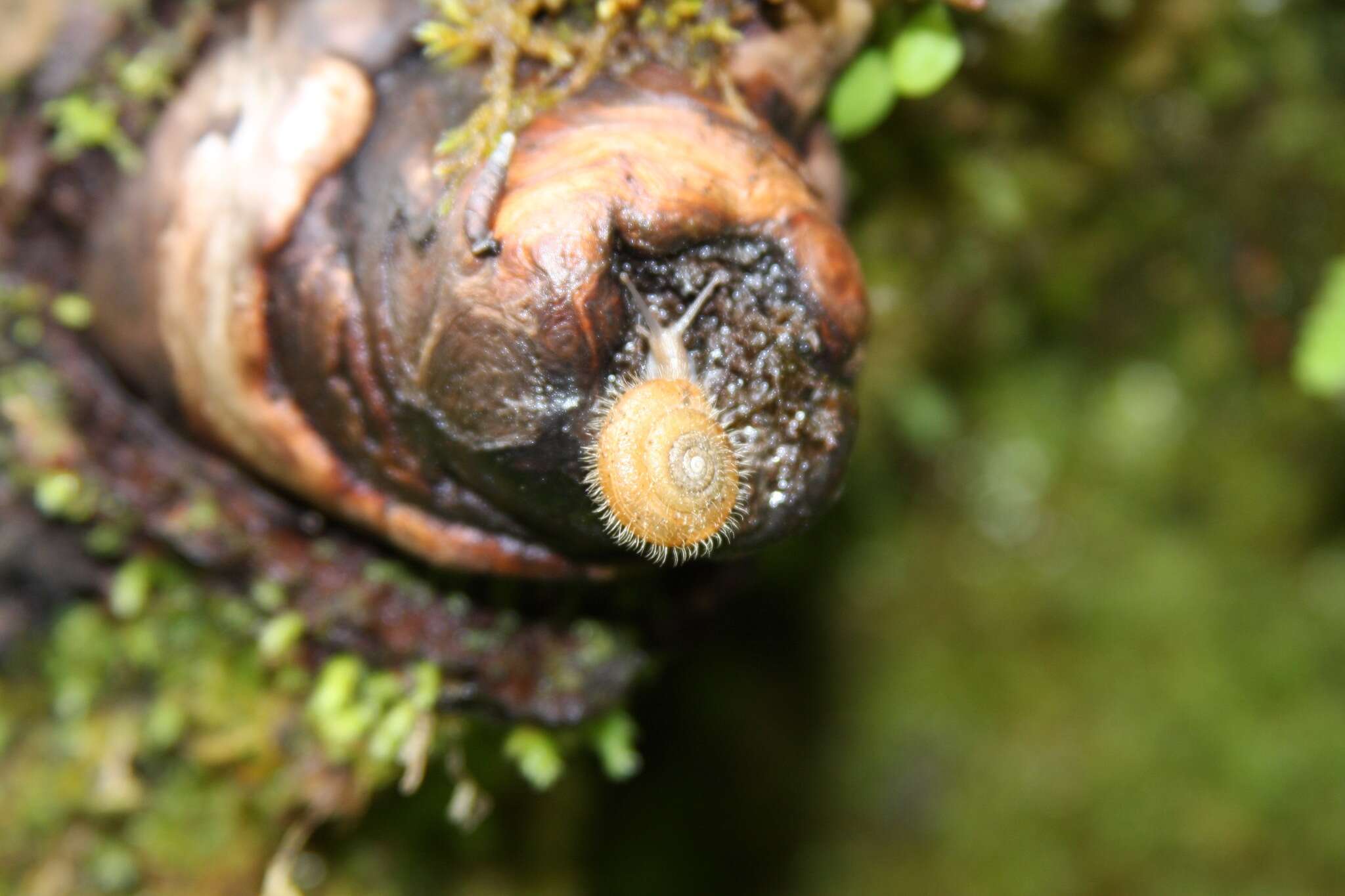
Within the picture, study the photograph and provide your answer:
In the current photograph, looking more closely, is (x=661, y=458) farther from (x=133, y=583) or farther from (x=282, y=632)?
(x=133, y=583)

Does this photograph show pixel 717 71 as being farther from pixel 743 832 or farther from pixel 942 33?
pixel 743 832

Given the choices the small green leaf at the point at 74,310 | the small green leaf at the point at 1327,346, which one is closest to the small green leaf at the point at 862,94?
the small green leaf at the point at 1327,346

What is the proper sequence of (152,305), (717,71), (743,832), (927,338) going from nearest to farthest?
1. (717,71)
2. (152,305)
3. (927,338)
4. (743,832)

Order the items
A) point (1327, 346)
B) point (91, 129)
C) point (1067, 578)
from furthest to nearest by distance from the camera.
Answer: point (1067, 578)
point (1327, 346)
point (91, 129)

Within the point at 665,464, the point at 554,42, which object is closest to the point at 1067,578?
the point at 665,464

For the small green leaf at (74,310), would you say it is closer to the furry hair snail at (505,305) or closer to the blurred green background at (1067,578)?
the furry hair snail at (505,305)

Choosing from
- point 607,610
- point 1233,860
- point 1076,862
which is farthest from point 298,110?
point 1233,860
